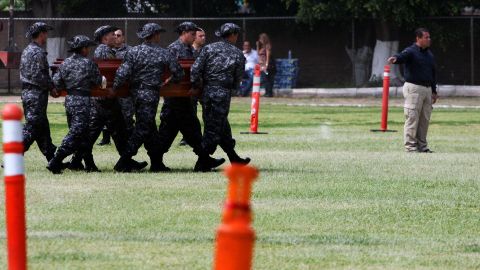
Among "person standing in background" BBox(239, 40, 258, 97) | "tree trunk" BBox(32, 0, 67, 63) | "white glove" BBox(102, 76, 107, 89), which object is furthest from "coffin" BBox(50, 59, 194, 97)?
"tree trunk" BBox(32, 0, 67, 63)

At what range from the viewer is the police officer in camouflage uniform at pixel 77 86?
54.1 ft

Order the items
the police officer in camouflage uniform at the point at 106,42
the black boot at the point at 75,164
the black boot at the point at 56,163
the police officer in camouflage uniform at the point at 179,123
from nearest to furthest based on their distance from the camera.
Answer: the black boot at the point at 56,163, the black boot at the point at 75,164, the police officer in camouflage uniform at the point at 179,123, the police officer in camouflage uniform at the point at 106,42

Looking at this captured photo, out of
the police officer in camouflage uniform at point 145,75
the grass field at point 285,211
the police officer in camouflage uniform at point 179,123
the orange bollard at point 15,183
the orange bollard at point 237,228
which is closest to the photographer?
the orange bollard at point 237,228

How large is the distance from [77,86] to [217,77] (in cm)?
173

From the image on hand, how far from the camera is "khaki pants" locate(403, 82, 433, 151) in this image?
21.2 meters

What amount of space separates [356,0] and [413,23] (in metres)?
2.12

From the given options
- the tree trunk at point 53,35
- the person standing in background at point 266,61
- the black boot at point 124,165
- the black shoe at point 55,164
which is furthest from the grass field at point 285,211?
the tree trunk at point 53,35

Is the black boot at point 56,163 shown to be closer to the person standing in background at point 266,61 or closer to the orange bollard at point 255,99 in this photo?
the orange bollard at point 255,99

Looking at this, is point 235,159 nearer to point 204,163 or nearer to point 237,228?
point 204,163

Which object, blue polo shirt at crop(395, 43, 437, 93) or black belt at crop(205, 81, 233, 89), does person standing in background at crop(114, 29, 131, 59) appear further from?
blue polo shirt at crop(395, 43, 437, 93)

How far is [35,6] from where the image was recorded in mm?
48594

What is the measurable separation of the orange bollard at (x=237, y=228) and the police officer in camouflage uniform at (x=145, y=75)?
37.0 ft

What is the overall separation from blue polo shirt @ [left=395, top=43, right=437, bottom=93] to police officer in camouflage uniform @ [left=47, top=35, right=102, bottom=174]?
621 cm

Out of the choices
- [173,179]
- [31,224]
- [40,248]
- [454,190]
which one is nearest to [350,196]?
[454,190]
